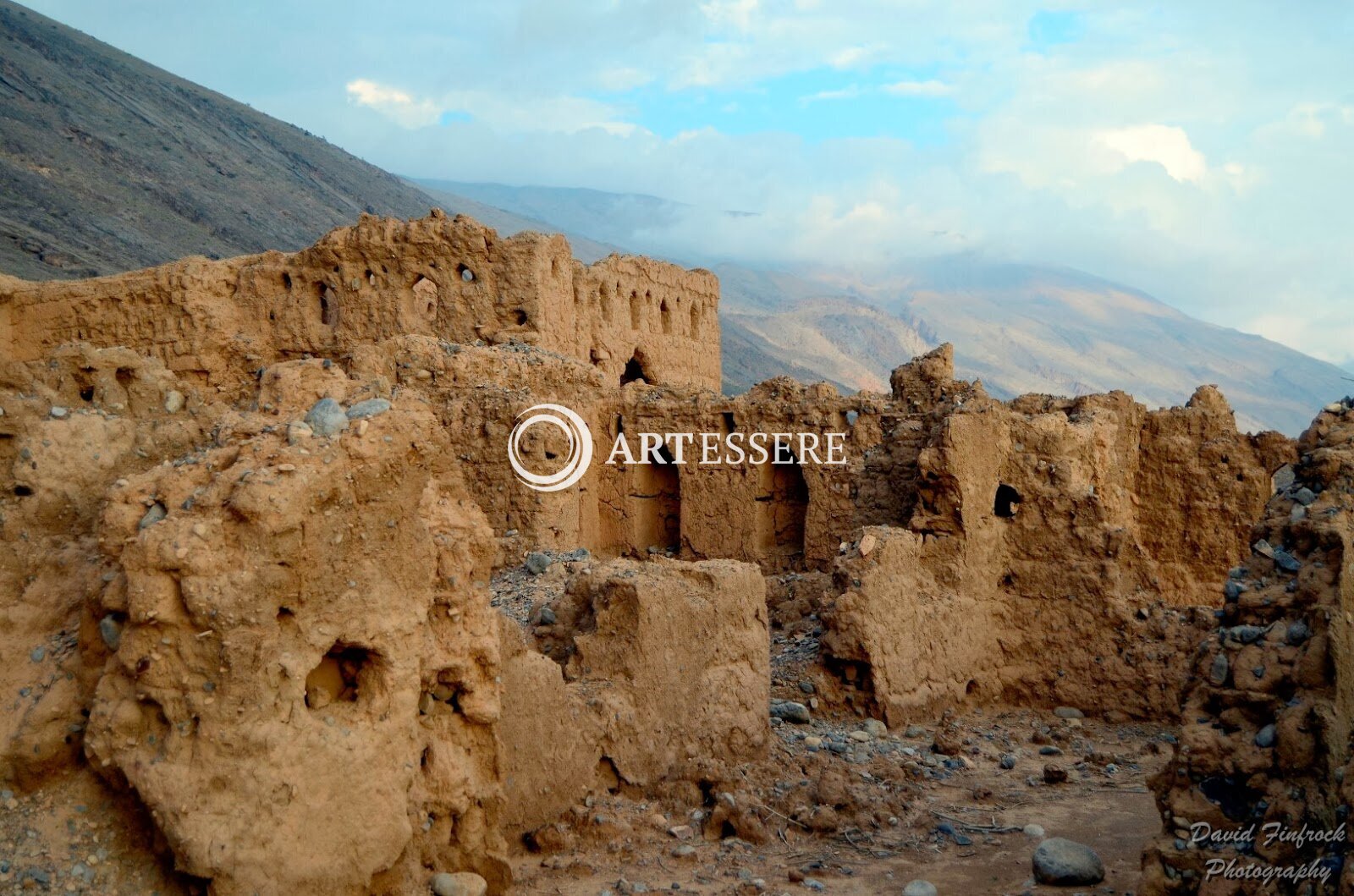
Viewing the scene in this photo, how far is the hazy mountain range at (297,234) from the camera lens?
4038 cm

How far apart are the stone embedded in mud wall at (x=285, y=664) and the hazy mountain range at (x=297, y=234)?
91.2 feet

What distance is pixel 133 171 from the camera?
47750 mm

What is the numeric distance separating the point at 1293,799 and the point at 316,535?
4295 millimetres

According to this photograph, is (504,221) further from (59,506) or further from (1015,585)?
(59,506)

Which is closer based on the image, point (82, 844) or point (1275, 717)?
point (82, 844)

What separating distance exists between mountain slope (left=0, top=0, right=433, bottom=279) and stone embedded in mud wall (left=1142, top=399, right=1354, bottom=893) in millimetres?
29422

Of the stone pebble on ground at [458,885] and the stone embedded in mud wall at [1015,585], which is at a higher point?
the stone embedded in mud wall at [1015,585]

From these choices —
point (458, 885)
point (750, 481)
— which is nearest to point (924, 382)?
point (750, 481)

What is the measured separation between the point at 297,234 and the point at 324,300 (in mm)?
38804

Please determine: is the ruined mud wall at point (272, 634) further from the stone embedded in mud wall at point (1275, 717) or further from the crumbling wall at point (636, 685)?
the stone embedded in mud wall at point (1275, 717)

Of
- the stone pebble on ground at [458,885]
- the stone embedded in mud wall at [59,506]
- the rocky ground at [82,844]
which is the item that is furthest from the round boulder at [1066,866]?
the stone embedded in mud wall at [59,506]

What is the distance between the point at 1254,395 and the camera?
99625 mm

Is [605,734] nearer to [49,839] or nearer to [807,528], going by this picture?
[49,839]

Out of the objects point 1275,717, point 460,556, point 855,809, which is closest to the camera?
point 1275,717
